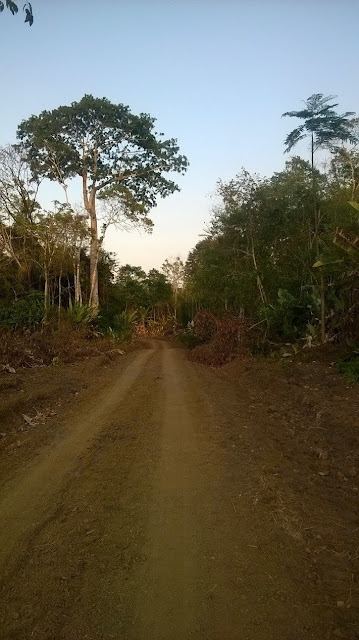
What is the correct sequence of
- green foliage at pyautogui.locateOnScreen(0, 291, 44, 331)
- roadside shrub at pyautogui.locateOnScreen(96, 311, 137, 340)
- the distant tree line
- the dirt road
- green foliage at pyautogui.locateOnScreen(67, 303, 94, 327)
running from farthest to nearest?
roadside shrub at pyautogui.locateOnScreen(96, 311, 137, 340)
green foliage at pyautogui.locateOnScreen(67, 303, 94, 327)
green foliage at pyautogui.locateOnScreen(0, 291, 44, 331)
the distant tree line
the dirt road

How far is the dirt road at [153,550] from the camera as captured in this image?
9.48 ft

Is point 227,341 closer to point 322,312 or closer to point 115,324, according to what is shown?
point 322,312

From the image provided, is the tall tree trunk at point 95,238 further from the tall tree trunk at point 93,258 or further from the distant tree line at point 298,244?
the distant tree line at point 298,244

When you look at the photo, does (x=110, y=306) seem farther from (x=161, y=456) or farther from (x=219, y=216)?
(x=161, y=456)

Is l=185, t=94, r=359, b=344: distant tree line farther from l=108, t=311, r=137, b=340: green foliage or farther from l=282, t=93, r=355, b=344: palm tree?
l=108, t=311, r=137, b=340: green foliage

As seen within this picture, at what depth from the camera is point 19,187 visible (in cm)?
2745

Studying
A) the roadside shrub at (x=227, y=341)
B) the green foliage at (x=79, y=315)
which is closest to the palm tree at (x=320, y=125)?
the roadside shrub at (x=227, y=341)

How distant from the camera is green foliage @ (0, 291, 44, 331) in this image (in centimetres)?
2125

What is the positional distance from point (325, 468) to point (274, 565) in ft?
8.73

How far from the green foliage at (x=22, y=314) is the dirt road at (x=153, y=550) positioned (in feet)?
50.1

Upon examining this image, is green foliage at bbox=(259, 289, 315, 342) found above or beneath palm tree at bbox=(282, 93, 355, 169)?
beneath

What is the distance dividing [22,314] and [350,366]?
1580 centimetres

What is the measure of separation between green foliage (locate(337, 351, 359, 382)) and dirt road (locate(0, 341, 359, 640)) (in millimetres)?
4310

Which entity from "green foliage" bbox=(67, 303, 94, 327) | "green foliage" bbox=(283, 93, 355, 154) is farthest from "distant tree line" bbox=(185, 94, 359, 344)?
"green foliage" bbox=(67, 303, 94, 327)
